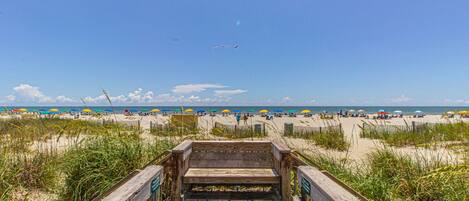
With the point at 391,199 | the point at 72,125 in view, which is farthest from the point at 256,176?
the point at 72,125

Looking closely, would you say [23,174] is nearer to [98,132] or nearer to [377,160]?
[98,132]

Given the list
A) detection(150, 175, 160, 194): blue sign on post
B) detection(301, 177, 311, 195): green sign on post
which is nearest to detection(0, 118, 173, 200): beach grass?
detection(150, 175, 160, 194): blue sign on post

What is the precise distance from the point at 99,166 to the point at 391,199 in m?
3.59

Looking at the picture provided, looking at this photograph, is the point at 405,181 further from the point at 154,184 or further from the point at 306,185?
the point at 154,184

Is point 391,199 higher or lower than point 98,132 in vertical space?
lower

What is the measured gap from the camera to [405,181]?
331 cm

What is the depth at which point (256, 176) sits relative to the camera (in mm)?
3102

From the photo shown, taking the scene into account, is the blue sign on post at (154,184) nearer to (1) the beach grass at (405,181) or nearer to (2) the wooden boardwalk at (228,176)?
(2) the wooden boardwalk at (228,176)

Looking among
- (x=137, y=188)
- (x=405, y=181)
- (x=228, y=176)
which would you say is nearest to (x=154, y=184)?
(x=137, y=188)

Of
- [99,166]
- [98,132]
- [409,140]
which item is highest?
[98,132]

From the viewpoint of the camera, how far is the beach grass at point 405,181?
2885 mm

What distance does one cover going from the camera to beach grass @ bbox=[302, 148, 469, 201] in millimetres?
2885

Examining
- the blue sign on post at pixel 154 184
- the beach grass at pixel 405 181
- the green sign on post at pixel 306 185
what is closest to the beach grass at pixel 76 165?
the blue sign on post at pixel 154 184

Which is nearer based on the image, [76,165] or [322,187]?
[322,187]
